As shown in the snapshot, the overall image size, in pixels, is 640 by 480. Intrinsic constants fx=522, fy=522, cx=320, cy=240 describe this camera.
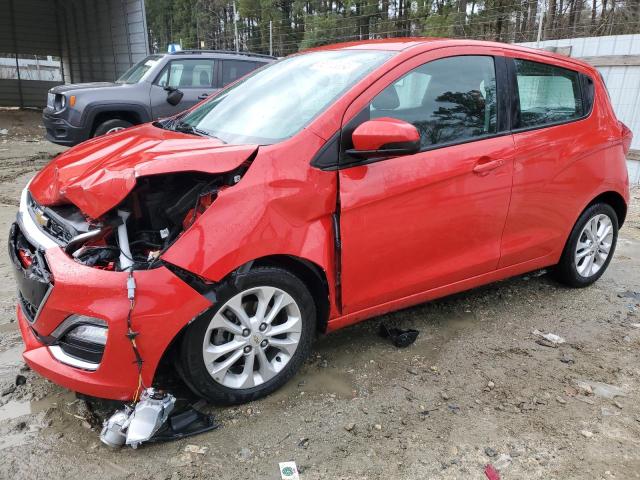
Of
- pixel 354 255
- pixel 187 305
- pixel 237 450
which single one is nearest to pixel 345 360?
pixel 354 255

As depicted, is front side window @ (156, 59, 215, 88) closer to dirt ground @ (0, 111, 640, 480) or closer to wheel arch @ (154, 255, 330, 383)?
dirt ground @ (0, 111, 640, 480)

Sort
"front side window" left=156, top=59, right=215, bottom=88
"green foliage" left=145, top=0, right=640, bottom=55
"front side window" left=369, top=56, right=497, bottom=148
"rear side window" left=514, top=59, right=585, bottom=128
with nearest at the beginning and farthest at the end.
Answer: "front side window" left=369, top=56, right=497, bottom=148 < "rear side window" left=514, top=59, right=585, bottom=128 < "front side window" left=156, top=59, right=215, bottom=88 < "green foliage" left=145, top=0, right=640, bottom=55

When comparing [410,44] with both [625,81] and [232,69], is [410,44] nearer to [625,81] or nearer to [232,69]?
[232,69]

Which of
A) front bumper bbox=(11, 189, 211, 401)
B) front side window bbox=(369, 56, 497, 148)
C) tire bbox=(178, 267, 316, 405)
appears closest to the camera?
front bumper bbox=(11, 189, 211, 401)

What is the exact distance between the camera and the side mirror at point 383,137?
8.21ft

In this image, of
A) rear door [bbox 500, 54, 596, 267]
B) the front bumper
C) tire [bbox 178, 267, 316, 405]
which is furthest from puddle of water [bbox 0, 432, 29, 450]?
rear door [bbox 500, 54, 596, 267]

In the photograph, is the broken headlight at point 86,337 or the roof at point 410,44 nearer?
the broken headlight at point 86,337

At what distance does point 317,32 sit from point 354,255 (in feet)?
60.7

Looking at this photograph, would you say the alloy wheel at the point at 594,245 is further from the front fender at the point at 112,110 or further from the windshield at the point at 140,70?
the windshield at the point at 140,70

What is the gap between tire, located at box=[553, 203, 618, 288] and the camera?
12.8ft

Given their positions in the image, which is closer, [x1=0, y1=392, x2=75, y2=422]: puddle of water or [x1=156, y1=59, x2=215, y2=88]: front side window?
[x1=0, y1=392, x2=75, y2=422]: puddle of water

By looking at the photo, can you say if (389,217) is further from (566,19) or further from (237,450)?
(566,19)

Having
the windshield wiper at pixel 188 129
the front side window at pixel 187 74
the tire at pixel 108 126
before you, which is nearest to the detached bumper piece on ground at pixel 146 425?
the windshield wiper at pixel 188 129

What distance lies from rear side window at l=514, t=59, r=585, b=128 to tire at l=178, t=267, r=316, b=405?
185 cm
